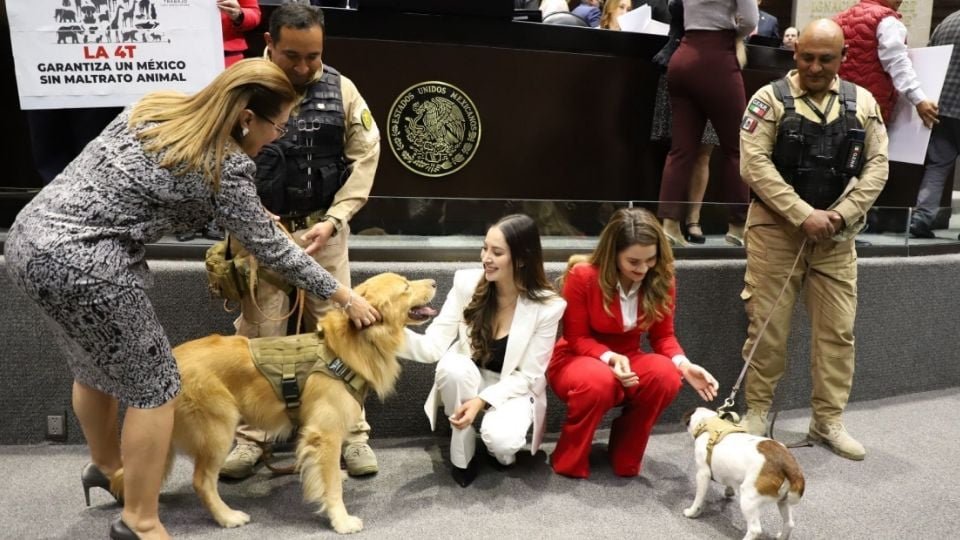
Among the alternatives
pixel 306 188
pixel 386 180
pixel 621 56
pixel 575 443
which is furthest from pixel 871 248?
pixel 306 188

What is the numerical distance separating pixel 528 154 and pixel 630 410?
2012mm

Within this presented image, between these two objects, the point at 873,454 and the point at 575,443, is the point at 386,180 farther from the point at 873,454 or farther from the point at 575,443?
the point at 873,454

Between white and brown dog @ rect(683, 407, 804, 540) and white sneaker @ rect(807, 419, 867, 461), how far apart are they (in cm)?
94

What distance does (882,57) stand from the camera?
4461mm

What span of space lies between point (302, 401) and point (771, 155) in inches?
90.6

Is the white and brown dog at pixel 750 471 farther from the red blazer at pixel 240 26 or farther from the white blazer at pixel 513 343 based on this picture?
the red blazer at pixel 240 26

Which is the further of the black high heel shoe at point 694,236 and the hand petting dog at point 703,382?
the black high heel shoe at point 694,236

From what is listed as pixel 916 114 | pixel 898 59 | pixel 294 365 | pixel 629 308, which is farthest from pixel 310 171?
pixel 916 114

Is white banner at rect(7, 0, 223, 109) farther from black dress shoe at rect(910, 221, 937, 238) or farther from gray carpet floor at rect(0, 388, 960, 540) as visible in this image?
black dress shoe at rect(910, 221, 937, 238)

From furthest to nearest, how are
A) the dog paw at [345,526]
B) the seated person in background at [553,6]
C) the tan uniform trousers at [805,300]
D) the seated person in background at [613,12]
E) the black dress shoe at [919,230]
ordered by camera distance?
the seated person in background at [553,6] → the seated person in background at [613,12] → the black dress shoe at [919,230] → the tan uniform trousers at [805,300] → the dog paw at [345,526]

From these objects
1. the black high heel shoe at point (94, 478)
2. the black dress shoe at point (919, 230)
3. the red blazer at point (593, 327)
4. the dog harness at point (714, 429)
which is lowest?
the black high heel shoe at point (94, 478)

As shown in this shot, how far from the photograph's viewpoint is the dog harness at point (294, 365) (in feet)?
8.85

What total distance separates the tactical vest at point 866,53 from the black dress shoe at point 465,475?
3330mm


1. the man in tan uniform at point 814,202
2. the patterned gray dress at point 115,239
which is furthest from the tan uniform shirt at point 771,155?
the patterned gray dress at point 115,239
